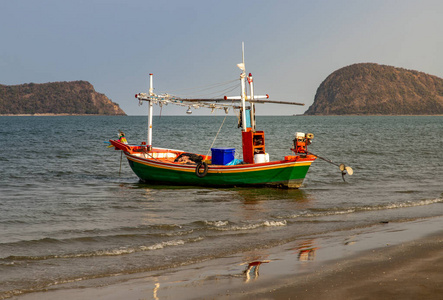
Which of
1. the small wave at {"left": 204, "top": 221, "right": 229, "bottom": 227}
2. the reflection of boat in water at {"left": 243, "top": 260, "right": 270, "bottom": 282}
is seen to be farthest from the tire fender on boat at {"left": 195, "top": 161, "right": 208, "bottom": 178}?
the reflection of boat in water at {"left": 243, "top": 260, "right": 270, "bottom": 282}

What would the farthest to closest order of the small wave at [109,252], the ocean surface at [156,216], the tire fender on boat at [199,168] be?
the tire fender on boat at [199,168] → the small wave at [109,252] → the ocean surface at [156,216]

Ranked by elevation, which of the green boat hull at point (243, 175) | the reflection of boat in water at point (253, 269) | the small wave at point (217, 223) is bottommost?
the reflection of boat in water at point (253, 269)

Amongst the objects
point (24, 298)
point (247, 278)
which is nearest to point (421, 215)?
point (247, 278)

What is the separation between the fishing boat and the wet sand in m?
10.6

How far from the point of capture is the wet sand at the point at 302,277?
8172 millimetres

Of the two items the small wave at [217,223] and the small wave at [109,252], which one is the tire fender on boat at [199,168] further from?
the small wave at [109,252]

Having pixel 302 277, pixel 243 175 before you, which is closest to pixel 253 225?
pixel 302 277

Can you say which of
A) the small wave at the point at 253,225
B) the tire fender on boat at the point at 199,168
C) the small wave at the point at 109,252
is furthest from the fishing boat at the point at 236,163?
the small wave at the point at 109,252

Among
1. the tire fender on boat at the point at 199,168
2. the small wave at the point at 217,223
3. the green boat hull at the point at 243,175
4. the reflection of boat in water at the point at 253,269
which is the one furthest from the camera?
the tire fender on boat at the point at 199,168

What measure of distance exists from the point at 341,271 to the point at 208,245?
4177mm

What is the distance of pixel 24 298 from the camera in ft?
28.3

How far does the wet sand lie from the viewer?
26.8 feet

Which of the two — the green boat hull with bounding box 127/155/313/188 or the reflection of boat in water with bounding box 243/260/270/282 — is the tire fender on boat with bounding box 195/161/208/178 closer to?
the green boat hull with bounding box 127/155/313/188

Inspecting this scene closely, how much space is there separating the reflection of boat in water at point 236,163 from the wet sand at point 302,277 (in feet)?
34.7
